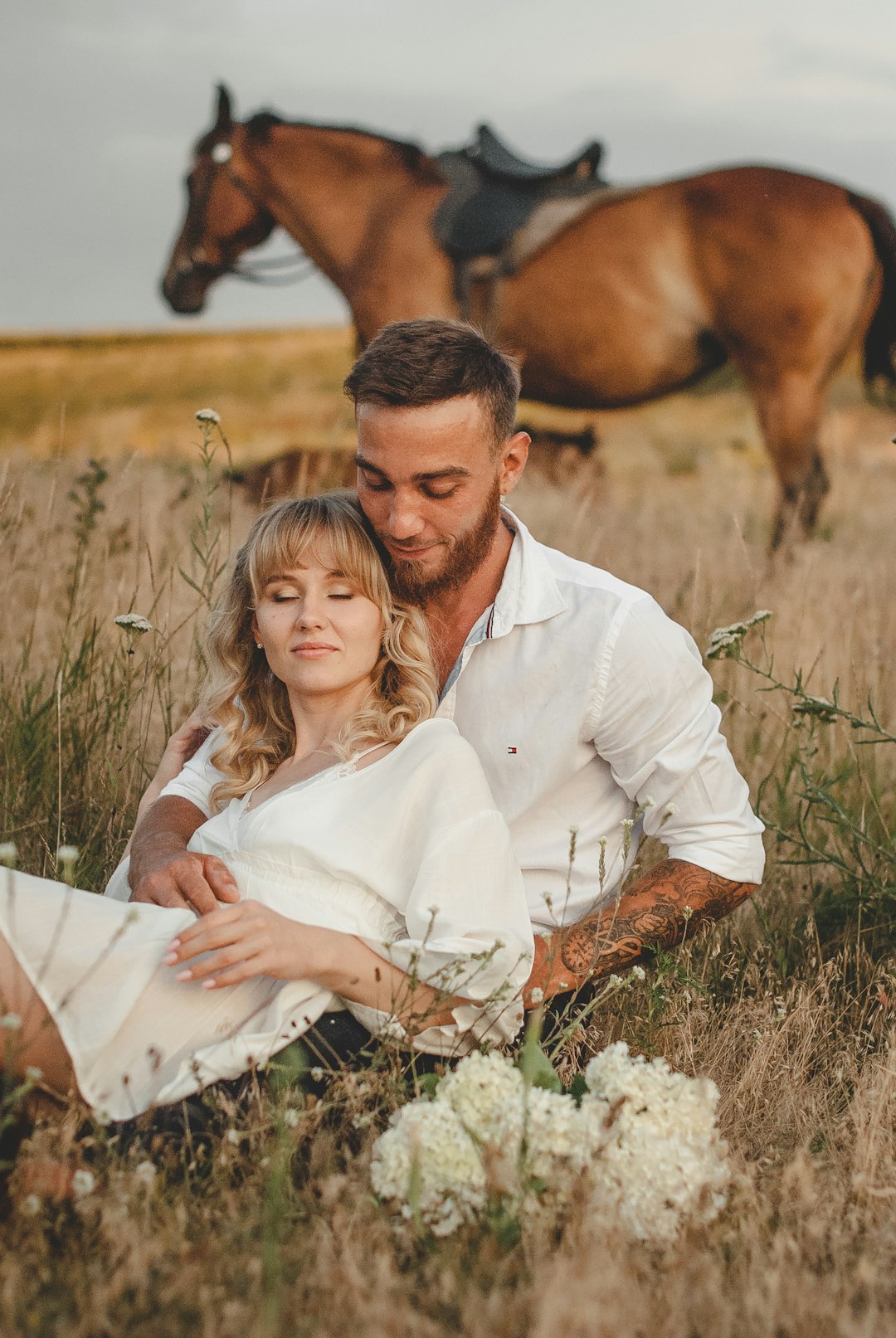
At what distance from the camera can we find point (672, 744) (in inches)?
116

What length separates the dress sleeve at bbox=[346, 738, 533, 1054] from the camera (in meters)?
2.44

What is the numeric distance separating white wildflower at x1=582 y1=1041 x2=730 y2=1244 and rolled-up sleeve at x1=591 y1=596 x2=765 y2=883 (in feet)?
2.72

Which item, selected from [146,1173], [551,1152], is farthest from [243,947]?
[551,1152]

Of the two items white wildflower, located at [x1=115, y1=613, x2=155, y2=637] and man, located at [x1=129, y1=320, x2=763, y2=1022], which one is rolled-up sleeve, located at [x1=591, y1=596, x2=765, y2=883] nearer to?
man, located at [x1=129, y1=320, x2=763, y2=1022]

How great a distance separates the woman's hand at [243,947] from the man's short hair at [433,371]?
125 cm

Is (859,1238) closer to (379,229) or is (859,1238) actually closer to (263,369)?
(379,229)

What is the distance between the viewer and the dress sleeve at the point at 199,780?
3070 millimetres

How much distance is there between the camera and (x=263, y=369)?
29.7 m

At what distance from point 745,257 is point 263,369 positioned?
72.8ft

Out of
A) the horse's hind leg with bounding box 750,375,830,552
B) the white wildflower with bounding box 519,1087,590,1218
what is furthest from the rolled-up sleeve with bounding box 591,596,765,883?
the horse's hind leg with bounding box 750,375,830,552

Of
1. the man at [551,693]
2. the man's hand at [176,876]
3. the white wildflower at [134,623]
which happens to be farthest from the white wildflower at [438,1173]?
the white wildflower at [134,623]

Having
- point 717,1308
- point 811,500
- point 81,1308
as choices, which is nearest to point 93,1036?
point 81,1308

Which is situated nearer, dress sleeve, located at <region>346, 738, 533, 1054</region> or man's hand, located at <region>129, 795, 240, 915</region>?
dress sleeve, located at <region>346, 738, 533, 1054</region>

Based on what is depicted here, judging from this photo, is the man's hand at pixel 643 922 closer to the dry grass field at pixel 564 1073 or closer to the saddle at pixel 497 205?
the dry grass field at pixel 564 1073
